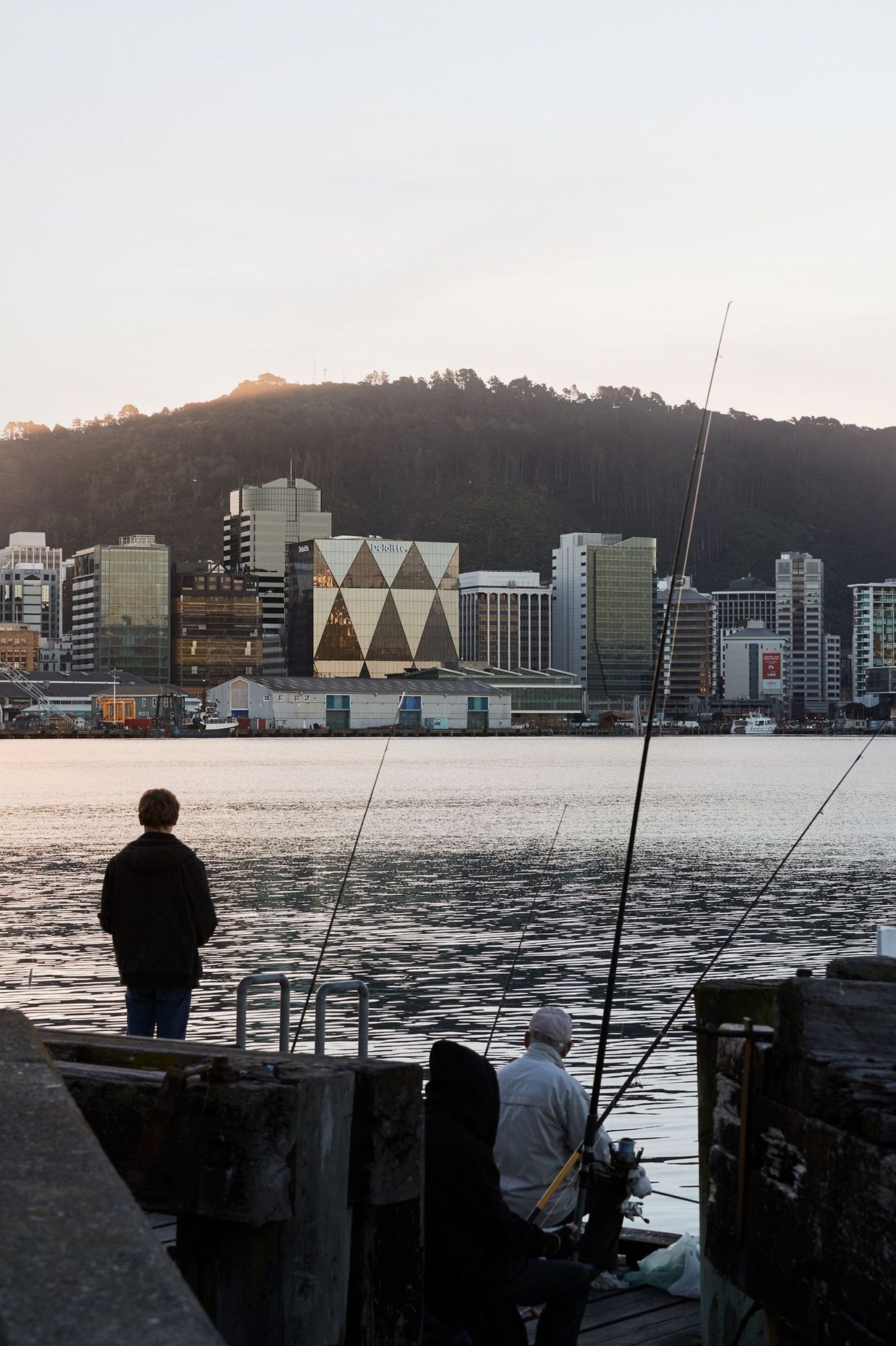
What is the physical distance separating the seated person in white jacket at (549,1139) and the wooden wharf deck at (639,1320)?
14cm

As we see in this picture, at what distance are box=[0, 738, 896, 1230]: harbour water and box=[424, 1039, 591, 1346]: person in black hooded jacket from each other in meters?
5.14

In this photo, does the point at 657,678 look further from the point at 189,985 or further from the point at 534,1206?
the point at 189,985

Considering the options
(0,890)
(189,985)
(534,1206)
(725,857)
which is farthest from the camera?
(725,857)

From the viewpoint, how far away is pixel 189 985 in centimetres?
810

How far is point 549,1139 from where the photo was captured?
580 cm

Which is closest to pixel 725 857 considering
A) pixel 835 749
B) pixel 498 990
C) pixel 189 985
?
pixel 498 990

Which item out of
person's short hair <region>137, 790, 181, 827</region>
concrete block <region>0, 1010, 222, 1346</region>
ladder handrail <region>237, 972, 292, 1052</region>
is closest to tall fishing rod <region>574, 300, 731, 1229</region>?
ladder handrail <region>237, 972, 292, 1052</region>

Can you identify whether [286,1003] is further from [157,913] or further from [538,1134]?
[157,913]

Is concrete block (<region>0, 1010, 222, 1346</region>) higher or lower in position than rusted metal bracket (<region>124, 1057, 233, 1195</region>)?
higher

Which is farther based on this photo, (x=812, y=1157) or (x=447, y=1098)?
(x=447, y=1098)

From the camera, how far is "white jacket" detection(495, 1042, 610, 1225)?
5.75 m

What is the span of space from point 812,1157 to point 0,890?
29787 mm

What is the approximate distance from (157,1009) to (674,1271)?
325 centimetres

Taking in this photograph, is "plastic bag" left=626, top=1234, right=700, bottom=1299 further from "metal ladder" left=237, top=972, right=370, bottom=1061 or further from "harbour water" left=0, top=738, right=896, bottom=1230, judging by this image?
"harbour water" left=0, top=738, right=896, bottom=1230
